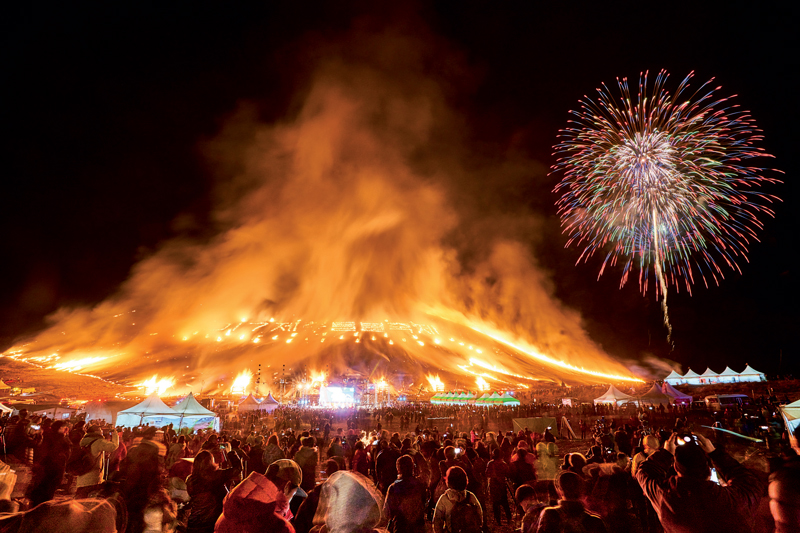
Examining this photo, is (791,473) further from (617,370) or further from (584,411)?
(617,370)

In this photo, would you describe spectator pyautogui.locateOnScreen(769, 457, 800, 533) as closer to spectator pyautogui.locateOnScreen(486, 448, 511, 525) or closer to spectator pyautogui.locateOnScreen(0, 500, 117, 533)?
spectator pyautogui.locateOnScreen(0, 500, 117, 533)

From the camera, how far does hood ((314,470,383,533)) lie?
214 centimetres

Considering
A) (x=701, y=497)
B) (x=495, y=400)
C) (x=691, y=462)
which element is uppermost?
(x=691, y=462)

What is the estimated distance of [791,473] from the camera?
298 centimetres

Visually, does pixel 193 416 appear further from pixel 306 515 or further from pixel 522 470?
pixel 306 515

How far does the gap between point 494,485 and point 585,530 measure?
608 cm

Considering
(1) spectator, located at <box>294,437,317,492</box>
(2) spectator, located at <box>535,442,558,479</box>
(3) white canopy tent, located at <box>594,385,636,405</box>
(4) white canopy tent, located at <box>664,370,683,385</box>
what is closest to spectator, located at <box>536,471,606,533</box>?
(1) spectator, located at <box>294,437,317,492</box>

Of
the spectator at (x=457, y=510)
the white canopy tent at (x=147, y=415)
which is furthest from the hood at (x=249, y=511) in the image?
the white canopy tent at (x=147, y=415)

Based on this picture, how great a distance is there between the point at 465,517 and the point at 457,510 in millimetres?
96

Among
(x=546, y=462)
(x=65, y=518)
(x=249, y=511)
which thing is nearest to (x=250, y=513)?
(x=249, y=511)

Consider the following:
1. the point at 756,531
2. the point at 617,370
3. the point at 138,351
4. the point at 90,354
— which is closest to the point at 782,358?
the point at 617,370

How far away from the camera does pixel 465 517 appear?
153 inches

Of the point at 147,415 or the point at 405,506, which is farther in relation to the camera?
the point at 147,415

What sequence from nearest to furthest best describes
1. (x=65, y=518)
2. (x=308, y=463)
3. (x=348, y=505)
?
(x=65, y=518) < (x=348, y=505) < (x=308, y=463)
